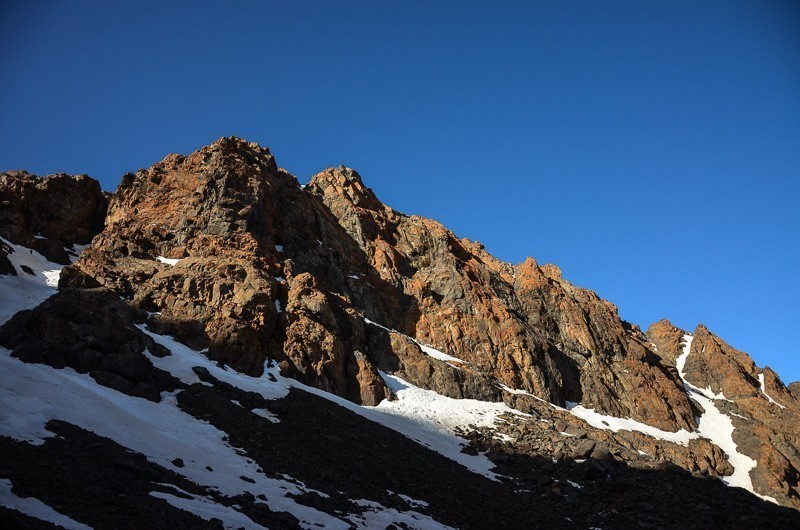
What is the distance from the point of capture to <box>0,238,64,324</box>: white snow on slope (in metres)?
41.9

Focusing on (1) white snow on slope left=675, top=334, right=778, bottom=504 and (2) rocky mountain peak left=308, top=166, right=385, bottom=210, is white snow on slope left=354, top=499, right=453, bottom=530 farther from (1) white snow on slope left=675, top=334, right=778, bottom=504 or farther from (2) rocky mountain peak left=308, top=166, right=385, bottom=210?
(2) rocky mountain peak left=308, top=166, right=385, bottom=210

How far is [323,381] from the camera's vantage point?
50.9m

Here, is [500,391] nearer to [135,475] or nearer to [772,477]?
[772,477]

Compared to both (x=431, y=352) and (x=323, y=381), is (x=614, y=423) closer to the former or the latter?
(x=431, y=352)

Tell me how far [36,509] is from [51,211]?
62.1 metres

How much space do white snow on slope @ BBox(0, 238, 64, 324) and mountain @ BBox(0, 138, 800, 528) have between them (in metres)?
0.26

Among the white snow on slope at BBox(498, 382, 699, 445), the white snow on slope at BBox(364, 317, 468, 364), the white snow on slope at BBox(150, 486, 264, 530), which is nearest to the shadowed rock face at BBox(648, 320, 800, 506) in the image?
the white snow on slope at BBox(498, 382, 699, 445)

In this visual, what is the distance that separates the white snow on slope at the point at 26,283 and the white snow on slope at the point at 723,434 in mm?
77597

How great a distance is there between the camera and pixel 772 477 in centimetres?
6494

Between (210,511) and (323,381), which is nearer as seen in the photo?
(210,511)

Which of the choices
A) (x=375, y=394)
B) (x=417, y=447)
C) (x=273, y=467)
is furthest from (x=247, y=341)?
(x=273, y=467)

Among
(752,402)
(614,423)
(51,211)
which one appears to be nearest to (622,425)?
(614,423)

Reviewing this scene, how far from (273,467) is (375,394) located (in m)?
28.0

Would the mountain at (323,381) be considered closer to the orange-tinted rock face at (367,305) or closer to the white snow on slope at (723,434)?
the orange-tinted rock face at (367,305)
